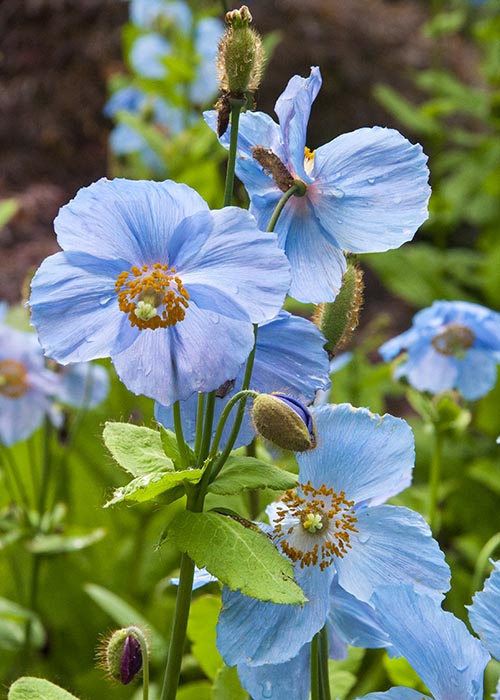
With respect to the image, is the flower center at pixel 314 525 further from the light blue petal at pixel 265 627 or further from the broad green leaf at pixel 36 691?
the broad green leaf at pixel 36 691

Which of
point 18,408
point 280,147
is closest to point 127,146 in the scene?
point 18,408

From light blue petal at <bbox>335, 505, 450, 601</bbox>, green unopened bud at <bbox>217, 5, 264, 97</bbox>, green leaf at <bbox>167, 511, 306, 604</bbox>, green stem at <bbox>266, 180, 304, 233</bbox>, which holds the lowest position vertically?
light blue petal at <bbox>335, 505, 450, 601</bbox>

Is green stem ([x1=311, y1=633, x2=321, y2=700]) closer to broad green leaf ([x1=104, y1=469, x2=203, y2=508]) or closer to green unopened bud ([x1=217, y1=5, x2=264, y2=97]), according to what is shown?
broad green leaf ([x1=104, y1=469, x2=203, y2=508])

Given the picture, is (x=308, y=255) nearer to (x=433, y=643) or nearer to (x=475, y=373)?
(x=433, y=643)

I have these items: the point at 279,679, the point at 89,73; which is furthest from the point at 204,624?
the point at 89,73

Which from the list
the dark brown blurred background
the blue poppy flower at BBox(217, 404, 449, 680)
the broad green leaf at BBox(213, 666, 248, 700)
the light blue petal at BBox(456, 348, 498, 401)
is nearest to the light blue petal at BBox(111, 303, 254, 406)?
the blue poppy flower at BBox(217, 404, 449, 680)

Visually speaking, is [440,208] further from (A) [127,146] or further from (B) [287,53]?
(B) [287,53]

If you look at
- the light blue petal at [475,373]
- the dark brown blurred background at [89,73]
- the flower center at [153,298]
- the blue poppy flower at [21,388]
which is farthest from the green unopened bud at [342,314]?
the dark brown blurred background at [89,73]
